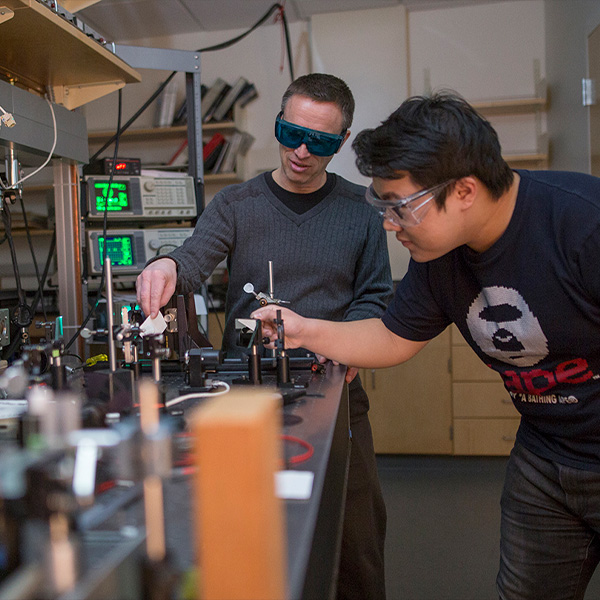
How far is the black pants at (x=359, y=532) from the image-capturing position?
5.43 feet

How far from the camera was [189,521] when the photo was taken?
60 cm

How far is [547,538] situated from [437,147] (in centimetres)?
81

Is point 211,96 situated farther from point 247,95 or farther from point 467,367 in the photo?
point 467,367

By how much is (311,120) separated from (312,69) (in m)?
2.74

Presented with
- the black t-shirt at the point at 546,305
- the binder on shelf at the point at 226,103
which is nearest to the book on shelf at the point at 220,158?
the binder on shelf at the point at 226,103

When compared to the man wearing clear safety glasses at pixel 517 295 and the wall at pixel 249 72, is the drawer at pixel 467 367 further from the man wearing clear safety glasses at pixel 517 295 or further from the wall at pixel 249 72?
the man wearing clear safety glasses at pixel 517 295

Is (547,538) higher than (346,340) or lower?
lower

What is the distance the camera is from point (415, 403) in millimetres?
3545

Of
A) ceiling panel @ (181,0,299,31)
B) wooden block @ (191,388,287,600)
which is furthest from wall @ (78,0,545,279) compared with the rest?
wooden block @ (191,388,287,600)

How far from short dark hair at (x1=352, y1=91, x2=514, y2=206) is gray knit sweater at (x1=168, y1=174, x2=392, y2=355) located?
0.57 metres

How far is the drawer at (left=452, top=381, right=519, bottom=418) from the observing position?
3.44 m

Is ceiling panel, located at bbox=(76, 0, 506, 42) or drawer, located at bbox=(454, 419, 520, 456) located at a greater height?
ceiling panel, located at bbox=(76, 0, 506, 42)

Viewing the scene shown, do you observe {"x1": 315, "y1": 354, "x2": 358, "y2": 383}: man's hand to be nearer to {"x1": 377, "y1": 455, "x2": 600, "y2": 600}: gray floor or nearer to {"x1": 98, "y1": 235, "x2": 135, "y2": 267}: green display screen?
{"x1": 377, "y1": 455, "x2": 600, "y2": 600}: gray floor

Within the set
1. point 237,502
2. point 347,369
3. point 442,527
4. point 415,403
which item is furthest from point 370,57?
point 237,502
